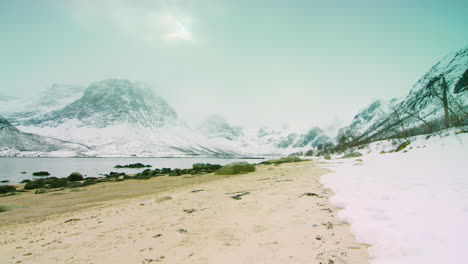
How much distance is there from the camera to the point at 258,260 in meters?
3.20

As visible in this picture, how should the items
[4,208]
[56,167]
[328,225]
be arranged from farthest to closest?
[56,167]
[4,208]
[328,225]

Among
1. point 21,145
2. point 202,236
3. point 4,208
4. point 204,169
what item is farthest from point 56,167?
point 21,145

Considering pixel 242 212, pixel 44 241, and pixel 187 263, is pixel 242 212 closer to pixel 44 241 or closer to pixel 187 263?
pixel 187 263

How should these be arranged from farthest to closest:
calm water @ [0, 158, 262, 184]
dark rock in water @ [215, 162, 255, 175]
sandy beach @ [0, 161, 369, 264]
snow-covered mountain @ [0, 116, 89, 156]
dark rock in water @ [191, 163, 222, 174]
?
snow-covered mountain @ [0, 116, 89, 156] → calm water @ [0, 158, 262, 184] → dark rock in water @ [191, 163, 222, 174] → dark rock in water @ [215, 162, 255, 175] → sandy beach @ [0, 161, 369, 264]

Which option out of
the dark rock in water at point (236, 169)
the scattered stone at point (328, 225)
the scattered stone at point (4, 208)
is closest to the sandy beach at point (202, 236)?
the scattered stone at point (328, 225)

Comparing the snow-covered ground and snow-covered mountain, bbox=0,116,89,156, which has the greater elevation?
snow-covered mountain, bbox=0,116,89,156

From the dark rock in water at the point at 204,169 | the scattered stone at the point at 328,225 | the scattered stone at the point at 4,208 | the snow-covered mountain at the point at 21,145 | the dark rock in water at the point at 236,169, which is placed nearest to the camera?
the scattered stone at the point at 328,225

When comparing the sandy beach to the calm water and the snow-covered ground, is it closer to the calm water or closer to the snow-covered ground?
the snow-covered ground

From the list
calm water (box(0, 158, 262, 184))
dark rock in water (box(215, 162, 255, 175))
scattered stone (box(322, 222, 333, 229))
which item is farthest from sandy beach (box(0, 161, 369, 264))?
calm water (box(0, 158, 262, 184))

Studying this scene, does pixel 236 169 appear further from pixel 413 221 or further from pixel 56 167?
pixel 56 167

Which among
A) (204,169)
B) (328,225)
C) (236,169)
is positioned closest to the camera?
(328,225)

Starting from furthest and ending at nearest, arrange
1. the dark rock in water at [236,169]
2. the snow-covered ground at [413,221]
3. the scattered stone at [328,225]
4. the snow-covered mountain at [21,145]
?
the snow-covered mountain at [21,145] < the dark rock in water at [236,169] < the scattered stone at [328,225] < the snow-covered ground at [413,221]

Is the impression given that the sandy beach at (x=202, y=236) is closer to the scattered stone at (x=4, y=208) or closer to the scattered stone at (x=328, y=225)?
the scattered stone at (x=328, y=225)

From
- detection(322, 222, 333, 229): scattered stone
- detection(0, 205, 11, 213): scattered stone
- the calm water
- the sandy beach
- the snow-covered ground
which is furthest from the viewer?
the calm water
